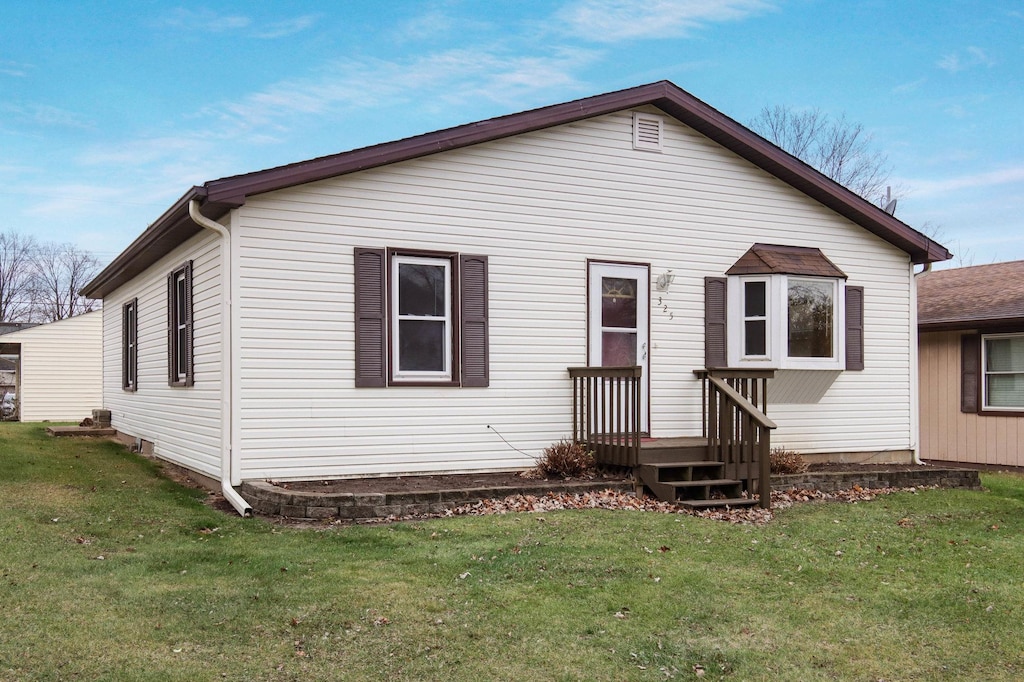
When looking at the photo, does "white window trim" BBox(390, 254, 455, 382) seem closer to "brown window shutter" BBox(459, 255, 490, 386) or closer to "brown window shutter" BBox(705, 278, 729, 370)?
"brown window shutter" BBox(459, 255, 490, 386)

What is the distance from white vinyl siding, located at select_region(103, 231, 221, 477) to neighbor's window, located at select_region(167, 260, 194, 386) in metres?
0.15

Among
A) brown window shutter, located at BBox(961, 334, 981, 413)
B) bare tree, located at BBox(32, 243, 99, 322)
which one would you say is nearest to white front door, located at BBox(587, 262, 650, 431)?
brown window shutter, located at BBox(961, 334, 981, 413)

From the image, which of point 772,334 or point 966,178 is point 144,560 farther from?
point 966,178

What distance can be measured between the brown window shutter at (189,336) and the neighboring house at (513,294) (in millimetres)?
46

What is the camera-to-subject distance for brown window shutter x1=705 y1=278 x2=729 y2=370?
11.2m

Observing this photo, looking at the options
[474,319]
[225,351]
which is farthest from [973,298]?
[225,351]

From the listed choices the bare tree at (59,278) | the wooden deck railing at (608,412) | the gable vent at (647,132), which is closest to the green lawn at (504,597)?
the wooden deck railing at (608,412)

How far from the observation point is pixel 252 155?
38.3 meters

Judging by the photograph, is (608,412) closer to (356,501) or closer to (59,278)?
(356,501)

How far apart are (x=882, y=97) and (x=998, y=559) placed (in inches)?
850

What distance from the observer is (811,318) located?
447 inches

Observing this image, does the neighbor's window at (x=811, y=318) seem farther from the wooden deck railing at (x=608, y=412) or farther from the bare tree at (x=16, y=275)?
the bare tree at (x=16, y=275)

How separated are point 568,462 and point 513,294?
6.62 feet

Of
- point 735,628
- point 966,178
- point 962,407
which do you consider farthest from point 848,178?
point 735,628
